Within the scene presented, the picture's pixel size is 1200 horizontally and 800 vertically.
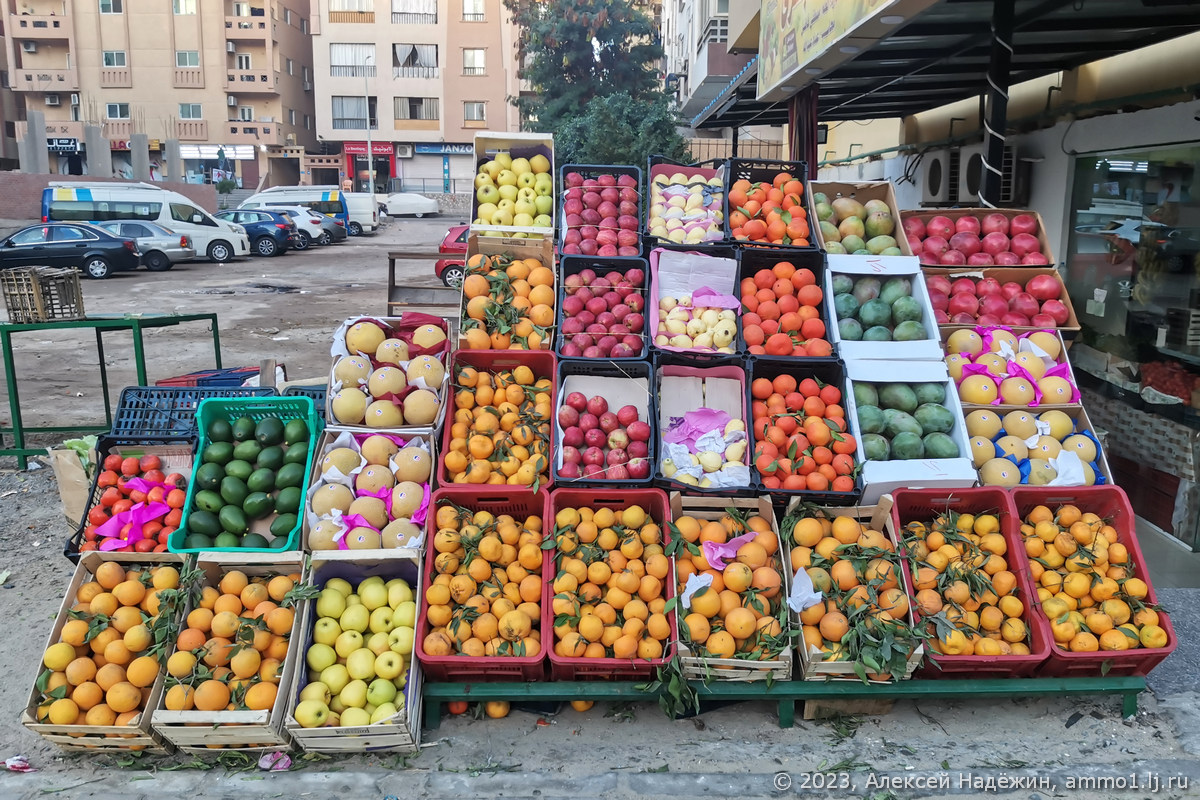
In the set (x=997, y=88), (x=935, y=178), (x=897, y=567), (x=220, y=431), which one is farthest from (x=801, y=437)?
(x=935, y=178)

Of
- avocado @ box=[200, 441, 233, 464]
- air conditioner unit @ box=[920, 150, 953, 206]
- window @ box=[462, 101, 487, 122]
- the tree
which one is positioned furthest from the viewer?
window @ box=[462, 101, 487, 122]

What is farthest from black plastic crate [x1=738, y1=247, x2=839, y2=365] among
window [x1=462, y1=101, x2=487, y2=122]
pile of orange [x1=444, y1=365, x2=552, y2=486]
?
window [x1=462, y1=101, x2=487, y2=122]

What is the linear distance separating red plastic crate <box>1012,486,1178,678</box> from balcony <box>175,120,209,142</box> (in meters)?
49.6

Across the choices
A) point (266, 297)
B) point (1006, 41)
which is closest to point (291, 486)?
point (1006, 41)

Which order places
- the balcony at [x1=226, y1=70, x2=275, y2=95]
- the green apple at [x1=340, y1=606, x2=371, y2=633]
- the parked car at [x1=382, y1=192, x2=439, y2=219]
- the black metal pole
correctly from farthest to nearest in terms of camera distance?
the balcony at [x1=226, y1=70, x2=275, y2=95] < the parked car at [x1=382, y1=192, x2=439, y2=219] < the black metal pole < the green apple at [x1=340, y1=606, x2=371, y2=633]

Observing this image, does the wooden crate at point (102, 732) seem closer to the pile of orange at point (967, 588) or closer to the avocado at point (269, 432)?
the avocado at point (269, 432)

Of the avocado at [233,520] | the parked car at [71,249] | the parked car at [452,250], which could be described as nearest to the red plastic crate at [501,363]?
the avocado at [233,520]

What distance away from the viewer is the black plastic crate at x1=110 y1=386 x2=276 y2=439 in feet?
15.5

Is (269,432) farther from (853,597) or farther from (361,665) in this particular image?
(853,597)

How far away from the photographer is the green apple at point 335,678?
330 centimetres

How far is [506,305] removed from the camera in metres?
4.79

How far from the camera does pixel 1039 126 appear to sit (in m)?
8.02

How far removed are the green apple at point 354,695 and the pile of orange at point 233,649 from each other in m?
0.26

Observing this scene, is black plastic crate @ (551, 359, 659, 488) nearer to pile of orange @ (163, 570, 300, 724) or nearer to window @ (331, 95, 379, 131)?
pile of orange @ (163, 570, 300, 724)
